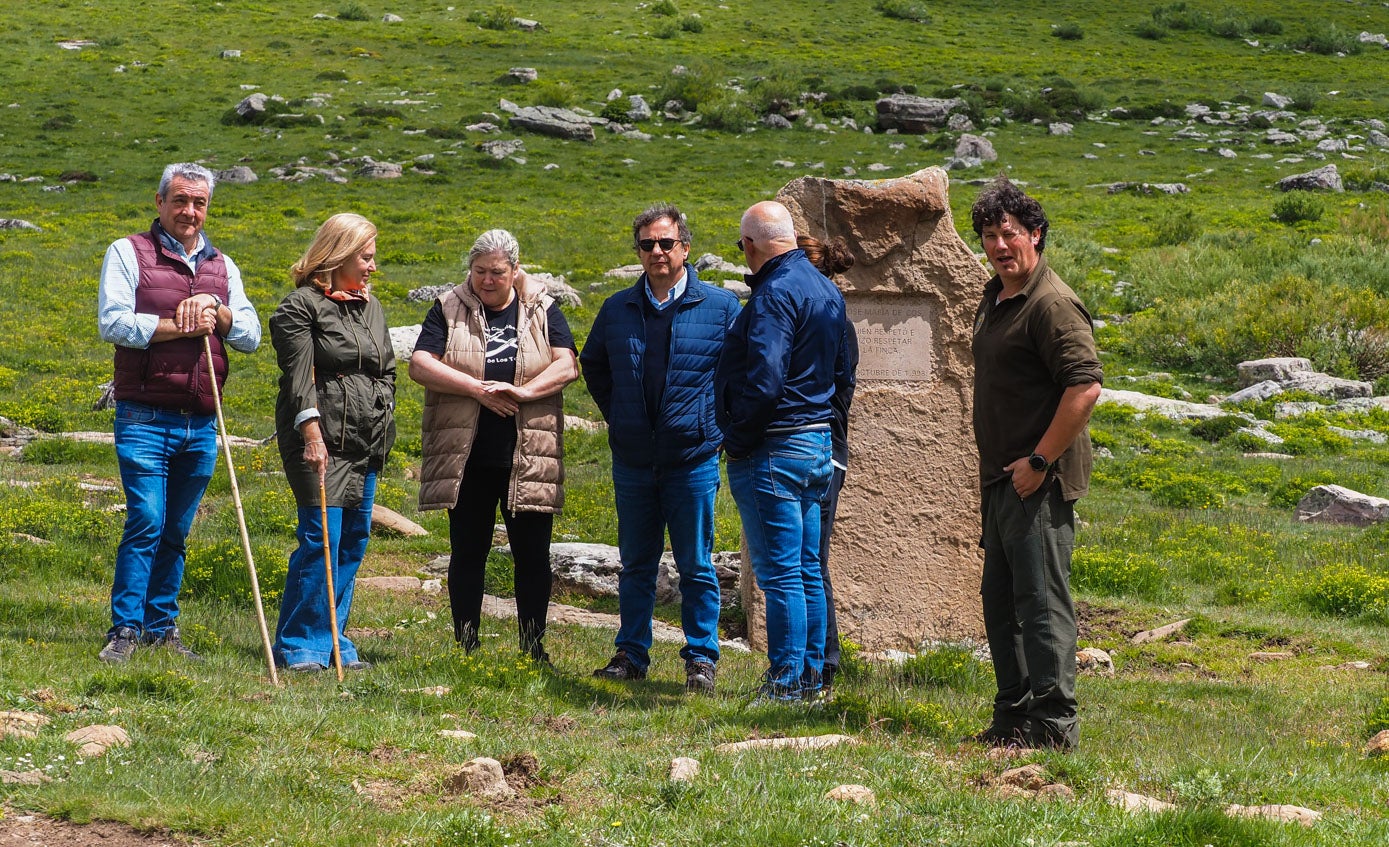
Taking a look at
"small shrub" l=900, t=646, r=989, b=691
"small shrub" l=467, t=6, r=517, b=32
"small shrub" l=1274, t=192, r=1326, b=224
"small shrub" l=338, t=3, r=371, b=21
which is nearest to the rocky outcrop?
"small shrub" l=1274, t=192, r=1326, b=224

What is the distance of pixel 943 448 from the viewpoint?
9.70 m

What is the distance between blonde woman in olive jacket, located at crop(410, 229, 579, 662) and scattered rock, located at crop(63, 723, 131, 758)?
2.21 metres

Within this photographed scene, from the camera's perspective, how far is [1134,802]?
16.6 ft

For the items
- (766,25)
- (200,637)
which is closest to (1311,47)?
(766,25)

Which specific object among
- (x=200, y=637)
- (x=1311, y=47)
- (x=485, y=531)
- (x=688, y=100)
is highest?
(x=1311, y=47)

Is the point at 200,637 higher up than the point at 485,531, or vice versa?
the point at 485,531

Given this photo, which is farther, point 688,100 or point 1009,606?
point 688,100

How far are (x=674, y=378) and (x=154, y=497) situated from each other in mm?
→ 2786

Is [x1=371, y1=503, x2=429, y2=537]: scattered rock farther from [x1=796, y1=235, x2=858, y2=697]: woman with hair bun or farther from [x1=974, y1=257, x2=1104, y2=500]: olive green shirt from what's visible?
[x1=974, y1=257, x2=1104, y2=500]: olive green shirt

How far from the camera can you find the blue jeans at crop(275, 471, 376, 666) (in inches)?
278

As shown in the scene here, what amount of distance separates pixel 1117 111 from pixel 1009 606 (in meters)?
49.7

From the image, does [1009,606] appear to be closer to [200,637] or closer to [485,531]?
[485,531]

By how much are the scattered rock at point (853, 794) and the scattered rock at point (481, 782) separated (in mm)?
1215

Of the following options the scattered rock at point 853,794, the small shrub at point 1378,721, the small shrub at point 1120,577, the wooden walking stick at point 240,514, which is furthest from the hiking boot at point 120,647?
the small shrub at point 1120,577
